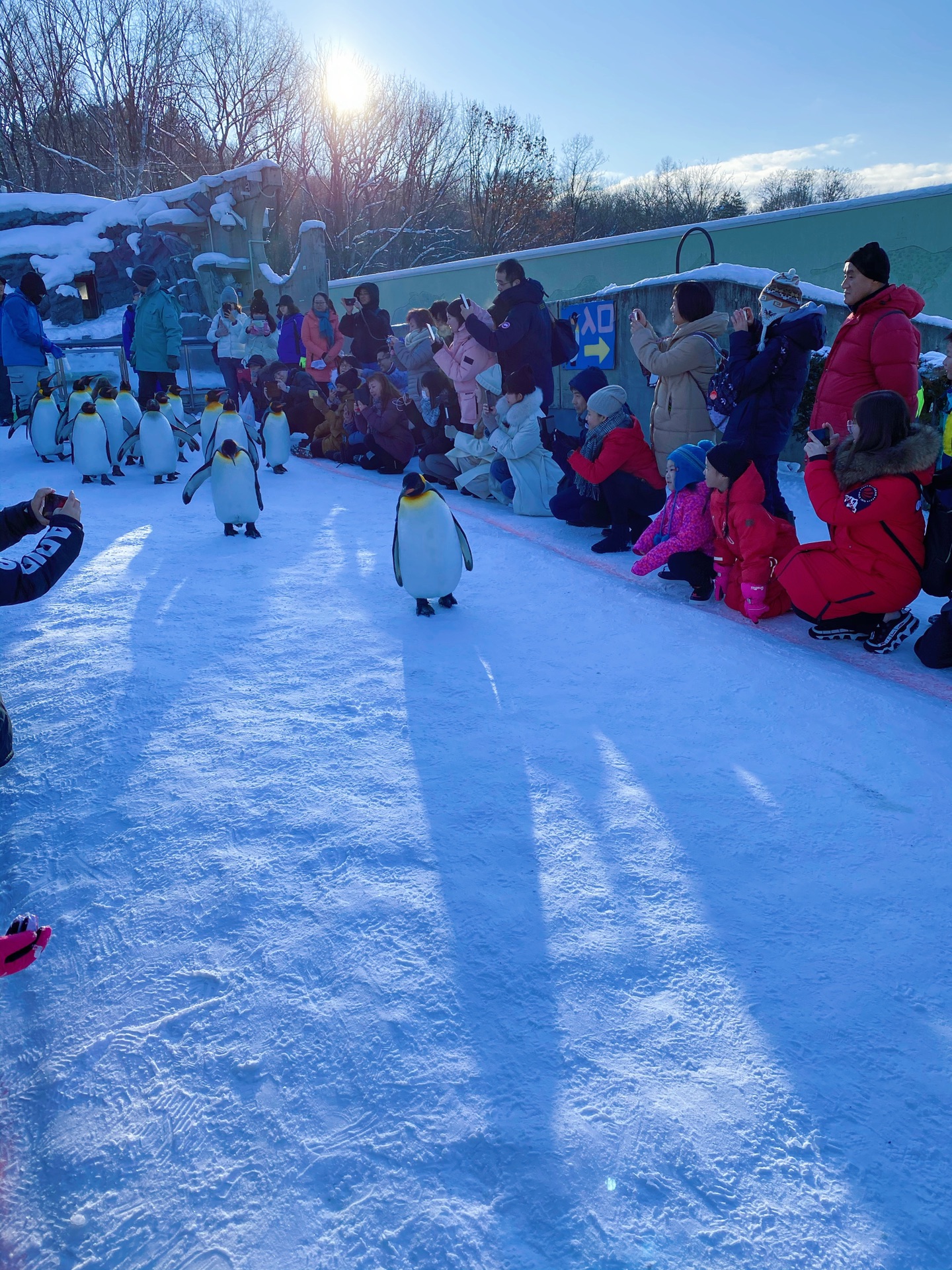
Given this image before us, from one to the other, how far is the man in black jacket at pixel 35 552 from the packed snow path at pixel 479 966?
0.45m

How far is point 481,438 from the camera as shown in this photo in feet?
17.7

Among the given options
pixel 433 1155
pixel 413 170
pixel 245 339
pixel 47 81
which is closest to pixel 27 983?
pixel 433 1155

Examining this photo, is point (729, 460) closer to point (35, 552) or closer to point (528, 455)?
point (528, 455)

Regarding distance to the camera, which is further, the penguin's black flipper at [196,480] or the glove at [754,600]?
the penguin's black flipper at [196,480]

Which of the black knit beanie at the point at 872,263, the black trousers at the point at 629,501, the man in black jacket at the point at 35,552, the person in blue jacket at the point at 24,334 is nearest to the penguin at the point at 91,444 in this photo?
the person in blue jacket at the point at 24,334

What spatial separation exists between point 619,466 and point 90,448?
152 inches

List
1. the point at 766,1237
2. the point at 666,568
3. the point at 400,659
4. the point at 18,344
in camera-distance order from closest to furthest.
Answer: the point at 766,1237 < the point at 400,659 < the point at 666,568 < the point at 18,344

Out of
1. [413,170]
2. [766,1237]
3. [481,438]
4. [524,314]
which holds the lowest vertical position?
[766,1237]

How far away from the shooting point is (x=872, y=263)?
3.01 metres

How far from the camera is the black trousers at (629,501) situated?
4.00m

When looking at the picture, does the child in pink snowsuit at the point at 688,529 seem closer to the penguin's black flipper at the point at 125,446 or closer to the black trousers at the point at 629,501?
the black trousers at the point at 629,501

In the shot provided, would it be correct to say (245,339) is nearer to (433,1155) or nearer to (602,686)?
(602,686)

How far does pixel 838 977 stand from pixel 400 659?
66.3 inches

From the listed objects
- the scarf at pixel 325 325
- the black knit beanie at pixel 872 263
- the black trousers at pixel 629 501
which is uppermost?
the scarf at pixel 325 325
